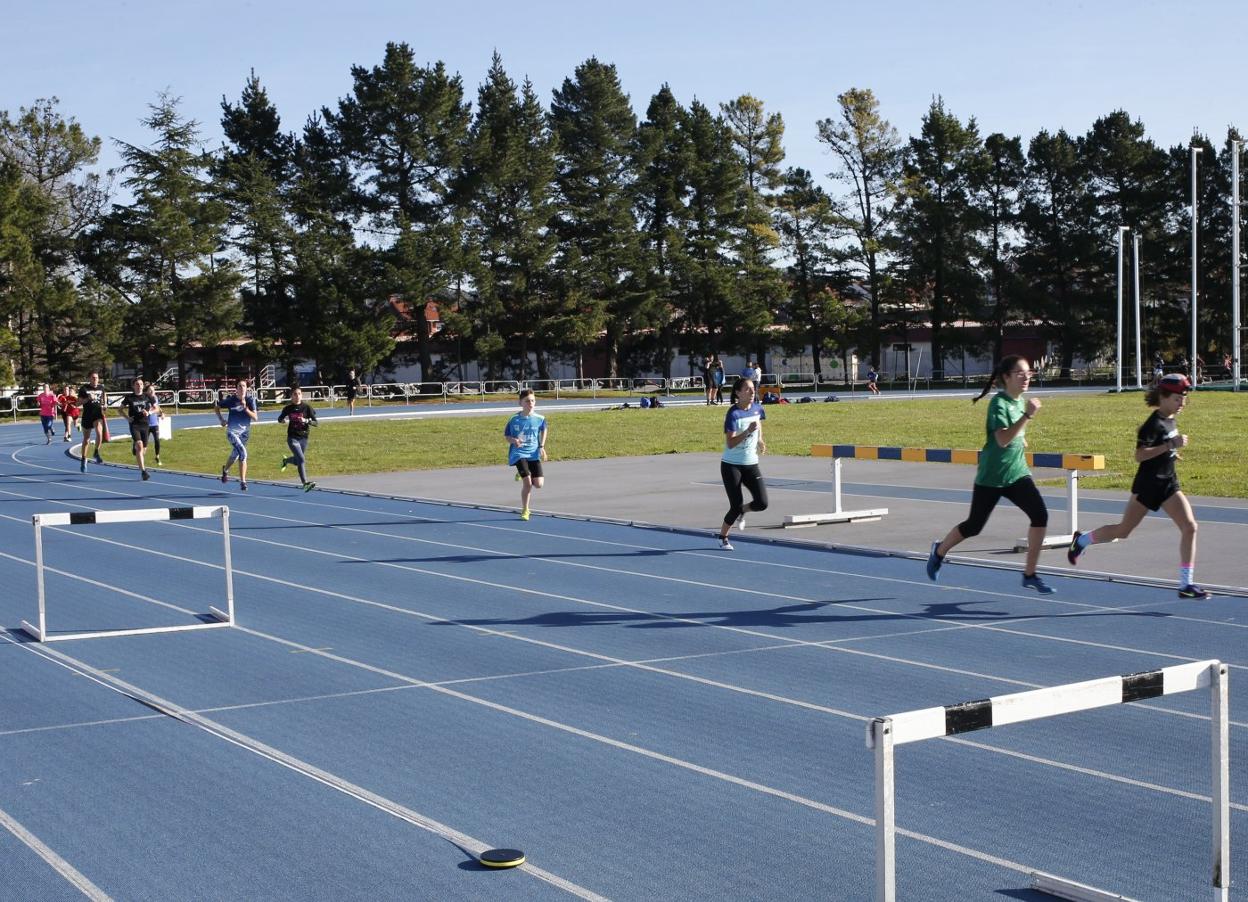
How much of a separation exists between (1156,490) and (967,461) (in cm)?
458

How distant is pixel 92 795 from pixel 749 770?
300cm

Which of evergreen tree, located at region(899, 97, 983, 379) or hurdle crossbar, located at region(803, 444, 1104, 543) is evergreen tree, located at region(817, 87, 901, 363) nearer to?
evergreen tree, located at region(899, 97, 983, 379)

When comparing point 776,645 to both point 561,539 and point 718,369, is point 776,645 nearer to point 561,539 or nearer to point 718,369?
point 561,539

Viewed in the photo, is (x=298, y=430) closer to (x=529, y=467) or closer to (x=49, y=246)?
(x=529, y=467)

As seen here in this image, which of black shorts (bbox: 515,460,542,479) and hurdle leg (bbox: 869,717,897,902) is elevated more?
black shorts (bbox: 515,460,542,479)

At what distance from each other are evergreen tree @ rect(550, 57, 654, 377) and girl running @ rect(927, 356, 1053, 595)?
214 feet

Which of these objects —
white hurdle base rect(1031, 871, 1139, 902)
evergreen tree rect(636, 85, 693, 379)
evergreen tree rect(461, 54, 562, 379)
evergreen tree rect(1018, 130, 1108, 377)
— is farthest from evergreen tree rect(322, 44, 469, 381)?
white hurdle base rect(1031, 871, 1139, 902)

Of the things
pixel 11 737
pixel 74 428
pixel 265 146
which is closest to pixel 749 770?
pixel 11 737

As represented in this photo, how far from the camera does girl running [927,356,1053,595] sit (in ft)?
35.3

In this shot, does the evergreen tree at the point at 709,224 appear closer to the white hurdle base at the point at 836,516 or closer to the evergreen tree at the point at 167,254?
the evergreen tree at the point at 167,254

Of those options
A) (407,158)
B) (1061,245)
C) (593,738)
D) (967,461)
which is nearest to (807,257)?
(1061,245)

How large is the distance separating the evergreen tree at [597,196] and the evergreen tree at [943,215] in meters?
16.8

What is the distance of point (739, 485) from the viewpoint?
1472cm

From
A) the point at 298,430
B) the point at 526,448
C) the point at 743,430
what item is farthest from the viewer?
the point at 298,430
